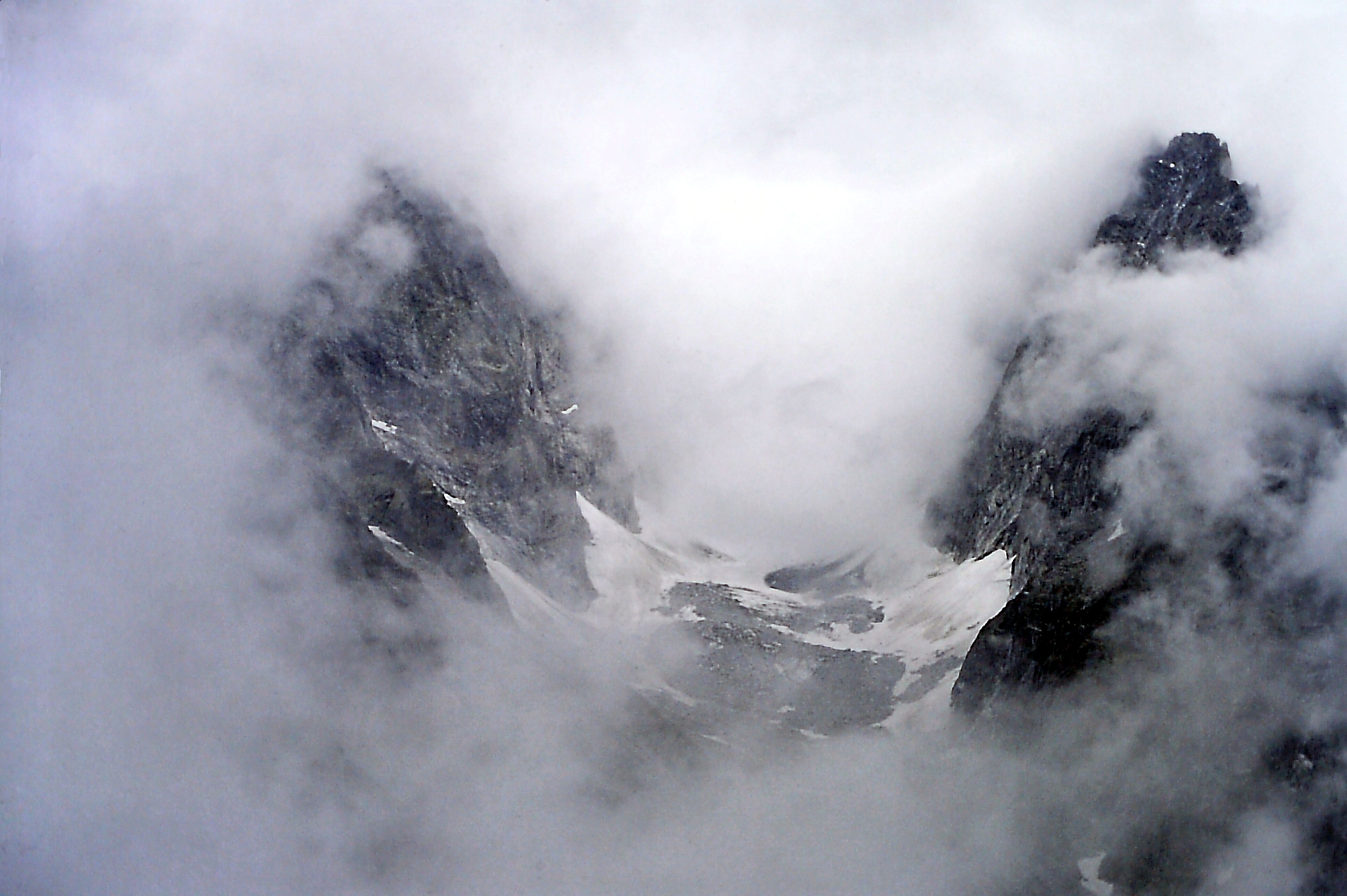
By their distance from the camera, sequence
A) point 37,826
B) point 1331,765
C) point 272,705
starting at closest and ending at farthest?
point 37,826, point 1331,765, point 272,705

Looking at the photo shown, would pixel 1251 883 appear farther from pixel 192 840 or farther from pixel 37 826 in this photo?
pixel 37 826

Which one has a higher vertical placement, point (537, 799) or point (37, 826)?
point (537, 799)

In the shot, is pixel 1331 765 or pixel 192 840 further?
pixel 1331 765

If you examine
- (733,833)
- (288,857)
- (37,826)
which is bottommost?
(37,826)

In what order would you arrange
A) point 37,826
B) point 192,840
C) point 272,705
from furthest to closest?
point 272,705, point 192,840, point 37,826

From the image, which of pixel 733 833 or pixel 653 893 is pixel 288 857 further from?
pixel 733 833

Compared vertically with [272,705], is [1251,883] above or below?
below

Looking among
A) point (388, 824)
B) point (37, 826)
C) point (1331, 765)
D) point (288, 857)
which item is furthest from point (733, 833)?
point (37, 826)

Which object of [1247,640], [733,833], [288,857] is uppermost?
[1247,640]

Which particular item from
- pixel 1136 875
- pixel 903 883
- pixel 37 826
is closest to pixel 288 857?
pixel 37 826

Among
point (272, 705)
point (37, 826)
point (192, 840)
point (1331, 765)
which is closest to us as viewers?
point (37, 826)
